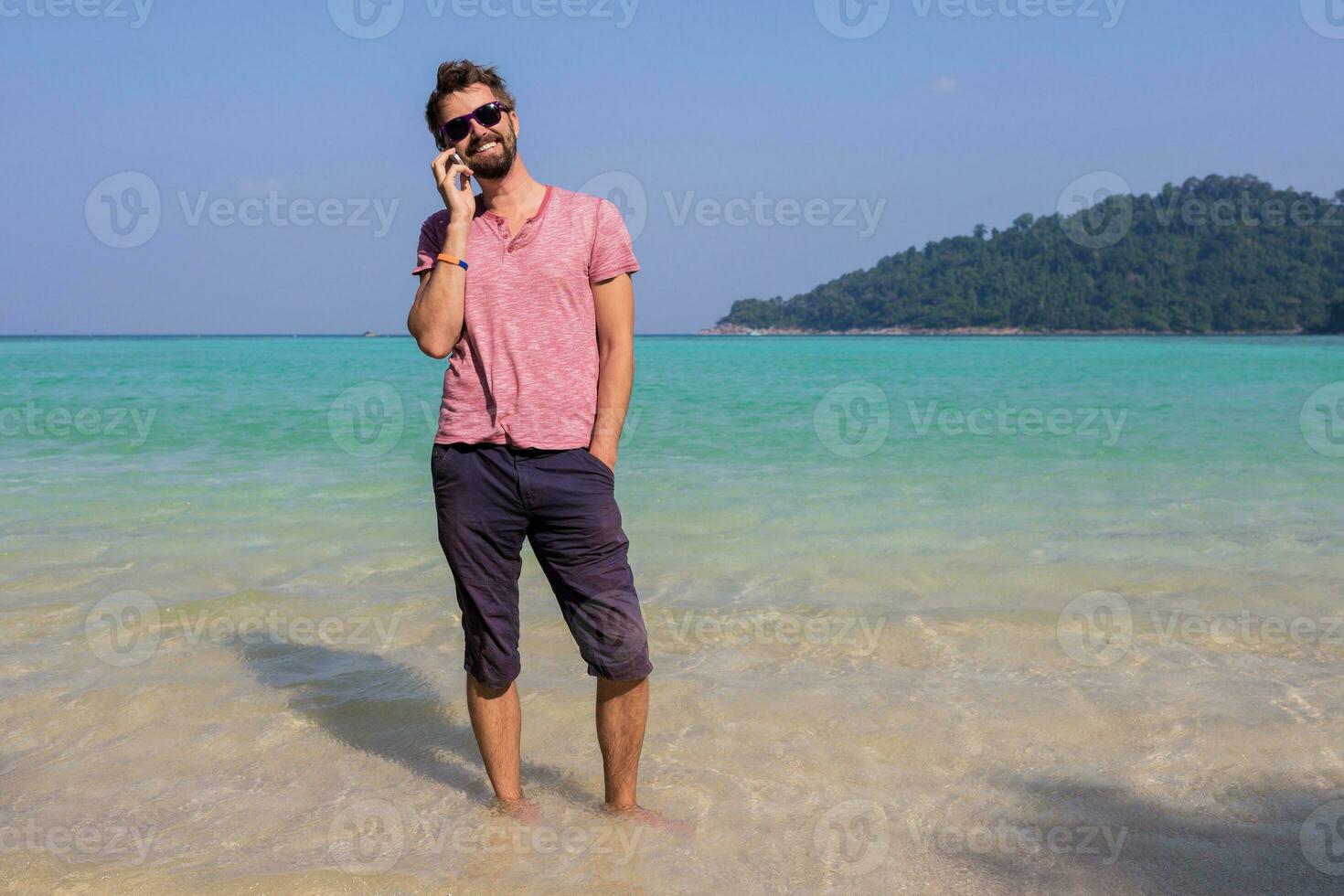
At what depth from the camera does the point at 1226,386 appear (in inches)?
985

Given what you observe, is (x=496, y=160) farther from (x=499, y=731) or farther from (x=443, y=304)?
(x=499, y=731)

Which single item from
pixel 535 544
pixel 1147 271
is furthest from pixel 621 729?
pixel 1147 271

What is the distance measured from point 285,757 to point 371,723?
1.24 ft

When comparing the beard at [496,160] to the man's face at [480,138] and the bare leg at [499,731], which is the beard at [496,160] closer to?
the man's face at [480,138]

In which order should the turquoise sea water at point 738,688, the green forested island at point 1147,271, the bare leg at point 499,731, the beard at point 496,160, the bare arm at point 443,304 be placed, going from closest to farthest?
the bare arm at point 443,304 < the beard at point 496,160 < the turquoise sea water at point 738,688 < the bare leg at point 499,731 < the green forested island at point 1147,271

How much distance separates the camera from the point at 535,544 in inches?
112

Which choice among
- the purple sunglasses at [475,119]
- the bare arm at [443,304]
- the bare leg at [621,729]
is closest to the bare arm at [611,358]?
the bare arm at [443,304]

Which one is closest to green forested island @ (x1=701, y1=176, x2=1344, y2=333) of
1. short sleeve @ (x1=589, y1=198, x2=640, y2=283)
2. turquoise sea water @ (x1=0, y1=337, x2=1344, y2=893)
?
turquoise sea water @ (x1=0, y1=337, x2=1344, y2=893)

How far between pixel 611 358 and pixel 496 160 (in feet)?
2.01

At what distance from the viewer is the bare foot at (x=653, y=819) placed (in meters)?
2.97

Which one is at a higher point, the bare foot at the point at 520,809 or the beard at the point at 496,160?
the beard at the point at 496,160

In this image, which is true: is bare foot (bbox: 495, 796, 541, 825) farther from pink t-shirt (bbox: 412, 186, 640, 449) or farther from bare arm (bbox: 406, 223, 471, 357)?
bare arm (bbox: 406, 223, 471, 357)

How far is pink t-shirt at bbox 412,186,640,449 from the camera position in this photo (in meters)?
2.70

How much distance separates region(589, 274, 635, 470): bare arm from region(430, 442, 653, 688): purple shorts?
0.23 ft
